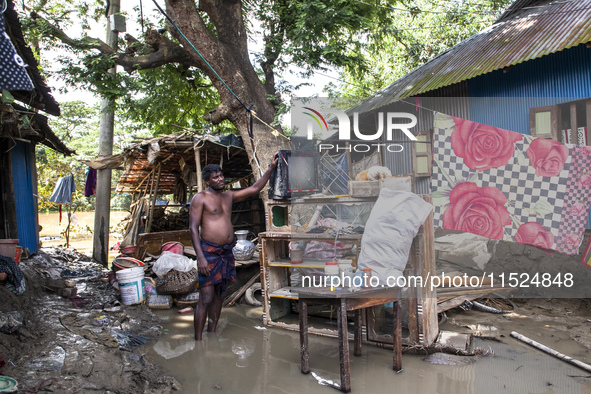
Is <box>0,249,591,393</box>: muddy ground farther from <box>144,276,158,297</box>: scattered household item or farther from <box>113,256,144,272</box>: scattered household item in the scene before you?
<box>113,256,144,272</box>: scattered household item

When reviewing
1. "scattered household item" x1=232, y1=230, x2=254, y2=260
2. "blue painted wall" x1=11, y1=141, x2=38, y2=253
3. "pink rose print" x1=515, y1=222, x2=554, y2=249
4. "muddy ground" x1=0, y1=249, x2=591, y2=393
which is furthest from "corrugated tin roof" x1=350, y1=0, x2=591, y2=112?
"blue painted wall" x1=11, y1=141, x2=38, y2=253

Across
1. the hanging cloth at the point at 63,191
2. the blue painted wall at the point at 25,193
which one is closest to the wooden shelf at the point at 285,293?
the blue painted wall at the point at 25,193

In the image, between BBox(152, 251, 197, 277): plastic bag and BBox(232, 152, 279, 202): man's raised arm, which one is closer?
BBox(232, 152, 279, 202): man's raised arm

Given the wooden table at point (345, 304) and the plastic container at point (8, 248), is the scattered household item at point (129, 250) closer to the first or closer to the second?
the plastic container at point (8, 248)

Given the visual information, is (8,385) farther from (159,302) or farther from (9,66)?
(159,302)

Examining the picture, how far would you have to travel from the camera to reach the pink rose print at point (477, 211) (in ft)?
15.4

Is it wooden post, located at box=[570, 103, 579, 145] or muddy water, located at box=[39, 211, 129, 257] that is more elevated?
wooden post, located at box=[570, 103, 579, 145]

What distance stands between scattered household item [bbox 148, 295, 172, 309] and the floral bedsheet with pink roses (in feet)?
13.6

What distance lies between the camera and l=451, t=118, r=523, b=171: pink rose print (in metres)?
4.61

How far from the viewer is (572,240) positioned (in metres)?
4.52

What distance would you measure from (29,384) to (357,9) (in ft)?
29.2

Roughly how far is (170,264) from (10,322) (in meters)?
2.43

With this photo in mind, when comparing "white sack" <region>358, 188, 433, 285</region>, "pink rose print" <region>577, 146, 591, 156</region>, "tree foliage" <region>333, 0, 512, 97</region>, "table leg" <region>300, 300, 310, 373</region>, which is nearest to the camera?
"table leg" <region>300, 300, 310, 373</region>

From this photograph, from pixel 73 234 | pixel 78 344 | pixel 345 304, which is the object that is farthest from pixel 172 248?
pixel 73 234
